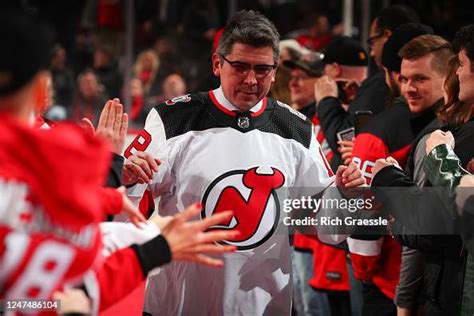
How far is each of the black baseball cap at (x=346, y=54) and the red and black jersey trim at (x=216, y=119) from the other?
5.54ft

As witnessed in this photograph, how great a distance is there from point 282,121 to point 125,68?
474cm

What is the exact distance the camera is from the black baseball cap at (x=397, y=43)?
404 centimetres

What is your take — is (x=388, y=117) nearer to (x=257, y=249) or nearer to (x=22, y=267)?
(x=257, y=249)

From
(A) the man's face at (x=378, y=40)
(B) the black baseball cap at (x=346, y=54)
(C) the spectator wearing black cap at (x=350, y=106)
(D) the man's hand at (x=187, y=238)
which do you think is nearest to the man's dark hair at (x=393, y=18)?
(A) the man's face at (x=378, y=40)

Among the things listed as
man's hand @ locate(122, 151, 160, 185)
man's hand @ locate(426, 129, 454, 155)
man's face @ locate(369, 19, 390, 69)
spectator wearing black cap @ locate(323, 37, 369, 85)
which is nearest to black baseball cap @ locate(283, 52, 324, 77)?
spectator wearing black cap @ locate(323, 37, 369, 85)

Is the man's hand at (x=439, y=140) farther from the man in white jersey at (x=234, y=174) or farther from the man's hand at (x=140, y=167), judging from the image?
the man's hand at (x=140, y=167)

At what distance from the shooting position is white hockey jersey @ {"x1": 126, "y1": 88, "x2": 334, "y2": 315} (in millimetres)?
2996

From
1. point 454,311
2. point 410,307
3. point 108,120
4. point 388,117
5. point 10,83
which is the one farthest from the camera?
point 388,117

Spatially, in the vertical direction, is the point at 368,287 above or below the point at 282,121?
below

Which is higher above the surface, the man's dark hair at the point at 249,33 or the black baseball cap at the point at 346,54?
the man's dark hair at the point at 249,33

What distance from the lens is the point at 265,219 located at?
9.91 feet

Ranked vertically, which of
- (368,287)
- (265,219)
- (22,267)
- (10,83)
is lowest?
(368,287)

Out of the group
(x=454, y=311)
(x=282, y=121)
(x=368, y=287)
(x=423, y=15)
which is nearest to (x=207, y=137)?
(x=282, y=121)

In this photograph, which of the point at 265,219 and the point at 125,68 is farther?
the point at 125,68
